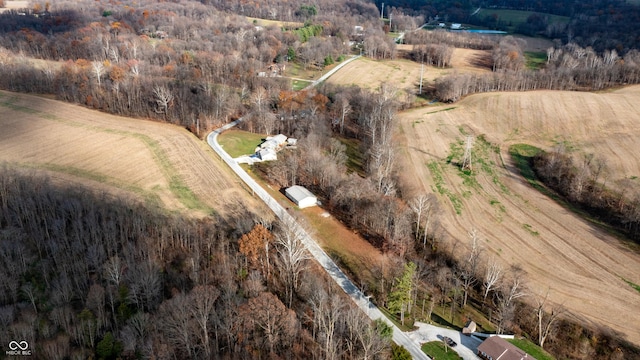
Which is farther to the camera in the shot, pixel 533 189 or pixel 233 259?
pixel 533 189

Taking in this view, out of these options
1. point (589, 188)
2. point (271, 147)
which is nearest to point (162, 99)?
point (271, 147)

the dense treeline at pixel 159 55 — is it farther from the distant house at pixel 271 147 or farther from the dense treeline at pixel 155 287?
the dense treeline at pixel 155 287

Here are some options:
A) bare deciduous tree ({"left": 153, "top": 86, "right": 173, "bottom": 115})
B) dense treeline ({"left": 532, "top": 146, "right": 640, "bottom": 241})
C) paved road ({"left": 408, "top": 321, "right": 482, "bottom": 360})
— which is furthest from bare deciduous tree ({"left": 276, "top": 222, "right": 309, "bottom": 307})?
bare deciduous tree ({"left": 153, "top": 86, "right": 173, "bottom": 115})

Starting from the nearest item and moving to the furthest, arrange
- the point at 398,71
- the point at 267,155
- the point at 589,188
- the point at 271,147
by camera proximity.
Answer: the point at 589,188 < the point at 267,155 < the point at 271,147 < the point at 398,71

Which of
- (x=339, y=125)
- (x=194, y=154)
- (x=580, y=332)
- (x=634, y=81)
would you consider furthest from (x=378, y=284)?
(x=634, y=81)

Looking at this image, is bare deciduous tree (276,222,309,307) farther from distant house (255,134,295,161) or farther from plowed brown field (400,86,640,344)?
distant house (255,134,295,161)

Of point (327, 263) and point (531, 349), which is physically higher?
point (327, 263)

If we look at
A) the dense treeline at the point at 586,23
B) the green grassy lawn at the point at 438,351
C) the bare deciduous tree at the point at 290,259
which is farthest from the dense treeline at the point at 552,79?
the green grassy lawn at the point at 438,351

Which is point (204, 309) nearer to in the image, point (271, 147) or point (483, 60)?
point (271, 147)
